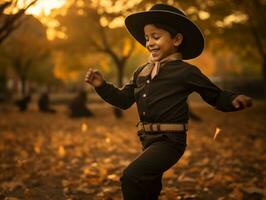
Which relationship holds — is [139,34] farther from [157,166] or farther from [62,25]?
[62,25]

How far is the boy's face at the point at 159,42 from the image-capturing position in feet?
9.95

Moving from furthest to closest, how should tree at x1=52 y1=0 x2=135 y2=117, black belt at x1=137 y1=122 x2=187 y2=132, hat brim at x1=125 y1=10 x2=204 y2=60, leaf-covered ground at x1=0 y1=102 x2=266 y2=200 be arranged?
1. tree at x1=52 y1=0 x2=135 y2=117
2. leaf-covered ground at x1=0 y1=102 x2=266 y2=200
3. hat brim at x1=125 y1=10 x2=204 y2=60
4. black belt at x1=137 y1=122 x2=187 y2=132

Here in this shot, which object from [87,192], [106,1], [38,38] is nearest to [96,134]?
[87,192]

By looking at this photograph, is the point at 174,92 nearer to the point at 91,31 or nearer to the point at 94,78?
the point at 94,78

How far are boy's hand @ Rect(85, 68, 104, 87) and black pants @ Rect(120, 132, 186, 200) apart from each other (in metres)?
0.58

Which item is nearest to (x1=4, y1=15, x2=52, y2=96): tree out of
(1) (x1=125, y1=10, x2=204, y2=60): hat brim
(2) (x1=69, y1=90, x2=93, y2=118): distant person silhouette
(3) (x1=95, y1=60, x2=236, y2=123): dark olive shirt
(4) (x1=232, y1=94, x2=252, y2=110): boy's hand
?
(2) (x1=69, y1=90, x2=93, y2=118): distant person silhouette

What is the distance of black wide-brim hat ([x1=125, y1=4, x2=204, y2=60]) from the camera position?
2.99 m

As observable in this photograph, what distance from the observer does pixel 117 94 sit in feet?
10.7

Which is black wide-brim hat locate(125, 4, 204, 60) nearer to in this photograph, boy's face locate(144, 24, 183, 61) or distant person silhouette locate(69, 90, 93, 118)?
boy's face locate(144, 24, 183, 61)

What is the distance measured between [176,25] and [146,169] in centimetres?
119

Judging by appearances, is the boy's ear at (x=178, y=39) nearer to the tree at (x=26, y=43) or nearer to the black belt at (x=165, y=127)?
the black belt at (x=165, y=127)

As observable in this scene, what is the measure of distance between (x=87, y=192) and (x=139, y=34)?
2.17 m

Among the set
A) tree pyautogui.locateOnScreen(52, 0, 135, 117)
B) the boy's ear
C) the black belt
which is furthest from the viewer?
tree pyautogui.locateOnScreen(52, 0, 135, 117)

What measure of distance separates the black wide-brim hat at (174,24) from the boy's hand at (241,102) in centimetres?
70
